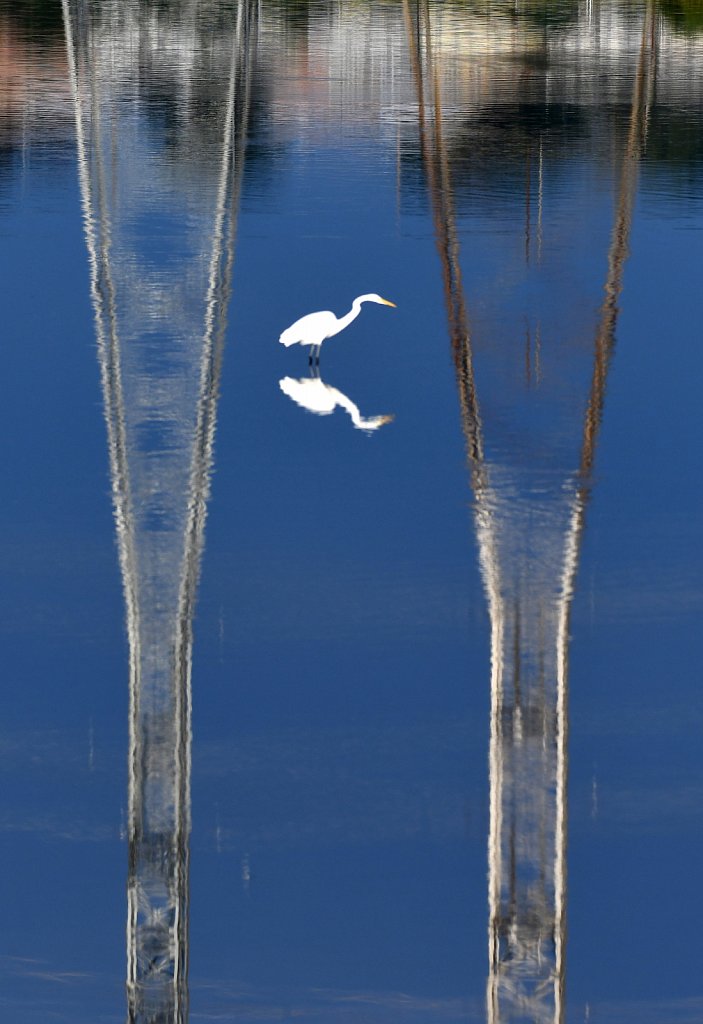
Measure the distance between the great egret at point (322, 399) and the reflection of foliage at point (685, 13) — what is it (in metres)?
16.8

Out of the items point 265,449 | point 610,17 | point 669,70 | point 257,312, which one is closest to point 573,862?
point 265,449

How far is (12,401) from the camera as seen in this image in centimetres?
1314

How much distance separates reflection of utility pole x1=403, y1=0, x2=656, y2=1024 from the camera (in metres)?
8.42

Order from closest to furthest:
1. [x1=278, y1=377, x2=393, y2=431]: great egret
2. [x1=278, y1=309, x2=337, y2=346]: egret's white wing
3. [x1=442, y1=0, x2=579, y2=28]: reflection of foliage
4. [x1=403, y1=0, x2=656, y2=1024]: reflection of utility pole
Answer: [x1=403, y1=0, x2=656, y2=1024]: reflection of utility pole, [x1=278, y1=377, x2=393, y2=431]: great egret, [x1=278, y1=309, x2=337, y2=346]: egret's white wing, [x1=442, y1=0, x2=579, y2=28]: reflection of foliage

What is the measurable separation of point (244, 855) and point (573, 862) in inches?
51.9

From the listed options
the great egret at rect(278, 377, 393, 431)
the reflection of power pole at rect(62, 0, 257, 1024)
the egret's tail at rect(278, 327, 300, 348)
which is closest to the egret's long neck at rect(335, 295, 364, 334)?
the egret's tail at rect(278, 327, 300, 348)

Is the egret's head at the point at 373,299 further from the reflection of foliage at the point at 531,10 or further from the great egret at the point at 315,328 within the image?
the reflection of foliage at the point at 531,10

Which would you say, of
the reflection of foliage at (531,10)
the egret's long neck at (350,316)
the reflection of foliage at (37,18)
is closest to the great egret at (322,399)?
the egret's long neck at (350,316)

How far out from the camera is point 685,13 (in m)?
30.8

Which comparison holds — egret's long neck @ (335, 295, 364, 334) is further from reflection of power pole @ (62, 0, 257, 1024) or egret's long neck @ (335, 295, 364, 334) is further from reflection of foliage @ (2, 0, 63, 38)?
reflection of foliage @ (2, 0, 63, 38)

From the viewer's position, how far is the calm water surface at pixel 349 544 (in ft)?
27.9

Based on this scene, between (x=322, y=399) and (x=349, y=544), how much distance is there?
2532mm

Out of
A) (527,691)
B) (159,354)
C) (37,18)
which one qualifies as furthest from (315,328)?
(37,18)

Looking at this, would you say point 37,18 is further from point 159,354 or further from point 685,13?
point 159,354
